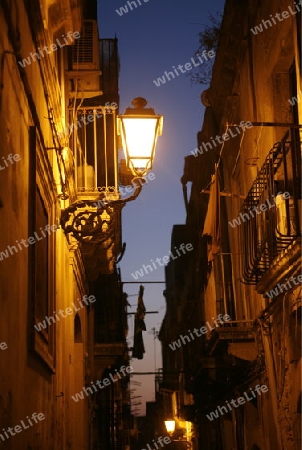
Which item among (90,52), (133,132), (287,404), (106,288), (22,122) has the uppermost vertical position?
(90,52)

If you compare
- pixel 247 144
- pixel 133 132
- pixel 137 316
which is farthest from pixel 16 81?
pixel 137 316

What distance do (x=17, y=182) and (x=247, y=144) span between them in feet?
24.8

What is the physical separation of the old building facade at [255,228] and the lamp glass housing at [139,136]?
1082mm

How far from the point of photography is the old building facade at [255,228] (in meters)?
8.27

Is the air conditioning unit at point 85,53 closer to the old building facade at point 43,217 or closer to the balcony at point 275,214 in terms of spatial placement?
the old building facade at point 43,217

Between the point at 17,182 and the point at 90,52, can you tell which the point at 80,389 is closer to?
the point at 90,52

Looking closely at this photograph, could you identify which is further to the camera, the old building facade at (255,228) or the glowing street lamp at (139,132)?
the old building facade at (255,228)

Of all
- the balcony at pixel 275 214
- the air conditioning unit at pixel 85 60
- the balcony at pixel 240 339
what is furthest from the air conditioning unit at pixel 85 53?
the balcony at pixel 240 339

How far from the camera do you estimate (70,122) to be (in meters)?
11.6

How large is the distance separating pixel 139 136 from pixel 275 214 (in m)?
1.84

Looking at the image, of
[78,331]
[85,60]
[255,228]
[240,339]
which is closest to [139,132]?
[255,228]

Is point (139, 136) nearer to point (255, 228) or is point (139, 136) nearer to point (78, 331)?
point (255, 228)

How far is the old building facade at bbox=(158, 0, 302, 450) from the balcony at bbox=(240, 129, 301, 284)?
2cm

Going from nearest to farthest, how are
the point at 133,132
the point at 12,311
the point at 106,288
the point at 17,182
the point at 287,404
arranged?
1. the point at 12,311
2. the point at 17,182
3. the point at 133,132
4. the point at 287,404
5. the point at 106,288
